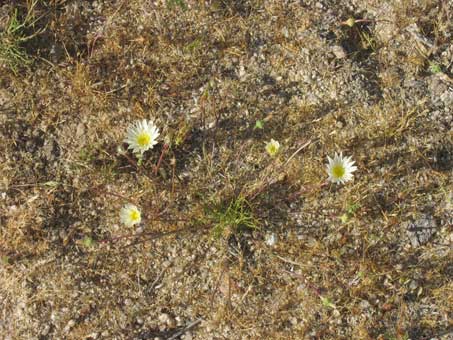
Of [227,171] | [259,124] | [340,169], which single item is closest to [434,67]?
[340,169]

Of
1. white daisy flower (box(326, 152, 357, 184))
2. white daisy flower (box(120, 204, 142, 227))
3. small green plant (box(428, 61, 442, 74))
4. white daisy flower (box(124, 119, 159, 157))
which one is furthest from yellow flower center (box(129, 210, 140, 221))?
small green plant (box(428, 61, 442, 74))

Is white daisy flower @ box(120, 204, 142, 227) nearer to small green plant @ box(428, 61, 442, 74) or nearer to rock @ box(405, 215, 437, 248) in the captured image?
rock @ box(405, 215, 437, 248)

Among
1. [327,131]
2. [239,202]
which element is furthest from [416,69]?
[239,202]

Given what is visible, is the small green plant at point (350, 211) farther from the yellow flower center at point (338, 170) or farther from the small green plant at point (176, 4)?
the small green plant at point (176, 4)

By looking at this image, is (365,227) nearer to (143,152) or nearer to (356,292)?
(356,292)

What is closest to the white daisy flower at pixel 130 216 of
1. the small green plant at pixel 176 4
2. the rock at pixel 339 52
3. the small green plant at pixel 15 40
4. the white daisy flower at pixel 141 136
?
the white daisy flower at pixel 141 136

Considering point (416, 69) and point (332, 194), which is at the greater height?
point (416, 69)
